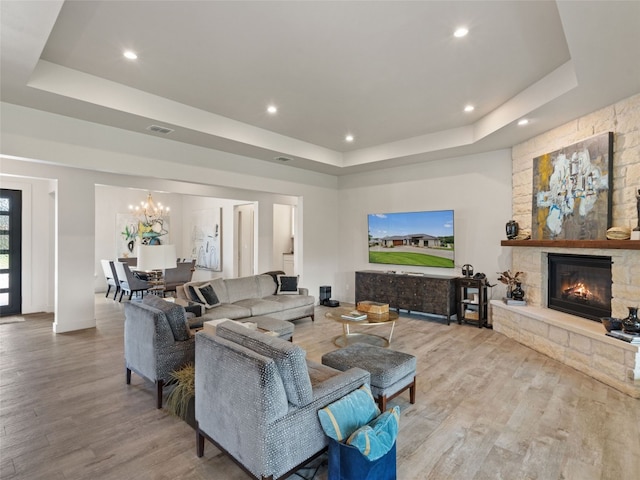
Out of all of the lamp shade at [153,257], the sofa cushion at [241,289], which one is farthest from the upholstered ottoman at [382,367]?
the sofa cushion at [241,289]

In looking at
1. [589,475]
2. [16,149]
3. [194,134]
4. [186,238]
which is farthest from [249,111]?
[186,238]

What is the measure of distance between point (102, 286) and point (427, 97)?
9.58 meters

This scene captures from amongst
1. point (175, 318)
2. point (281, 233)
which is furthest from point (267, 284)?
point (281, 233)

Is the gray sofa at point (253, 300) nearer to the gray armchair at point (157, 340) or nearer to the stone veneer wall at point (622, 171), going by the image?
the gray armchair at point (157, 340)

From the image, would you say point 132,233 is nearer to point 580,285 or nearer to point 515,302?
point 515,302

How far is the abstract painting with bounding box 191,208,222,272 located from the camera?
31.9ft

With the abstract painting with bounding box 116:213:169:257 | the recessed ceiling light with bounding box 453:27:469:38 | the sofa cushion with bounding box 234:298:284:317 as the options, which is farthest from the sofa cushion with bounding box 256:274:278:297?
the abstract painting with bounding box 116:213:169:257

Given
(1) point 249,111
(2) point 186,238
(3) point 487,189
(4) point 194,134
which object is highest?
(1) point 249,111

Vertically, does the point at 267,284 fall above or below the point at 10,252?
below

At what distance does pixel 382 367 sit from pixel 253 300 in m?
3.18

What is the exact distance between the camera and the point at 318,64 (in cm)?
327

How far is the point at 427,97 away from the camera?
4.08 m

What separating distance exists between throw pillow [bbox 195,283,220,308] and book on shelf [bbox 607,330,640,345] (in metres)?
4.73

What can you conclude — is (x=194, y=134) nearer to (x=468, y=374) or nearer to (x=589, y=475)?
(x=468, y=374)
